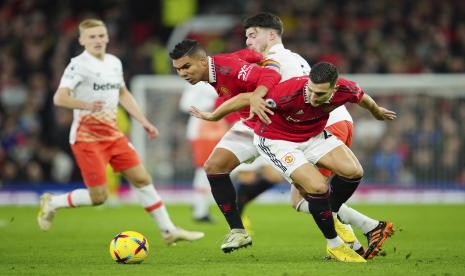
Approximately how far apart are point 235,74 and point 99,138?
2.29 metres

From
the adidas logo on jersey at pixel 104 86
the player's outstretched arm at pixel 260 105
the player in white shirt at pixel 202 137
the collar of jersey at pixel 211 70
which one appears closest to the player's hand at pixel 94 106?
the adidas logo on jersey at pixel 104 86

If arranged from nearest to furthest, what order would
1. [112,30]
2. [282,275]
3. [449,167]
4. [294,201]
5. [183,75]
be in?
[282,275] < [183,75] < [294,201] < [449,167] < [112,30]

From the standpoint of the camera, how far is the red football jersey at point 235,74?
8.13 m

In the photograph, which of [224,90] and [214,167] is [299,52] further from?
[224,90]

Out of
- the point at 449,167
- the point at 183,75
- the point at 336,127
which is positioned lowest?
the point at 449,167

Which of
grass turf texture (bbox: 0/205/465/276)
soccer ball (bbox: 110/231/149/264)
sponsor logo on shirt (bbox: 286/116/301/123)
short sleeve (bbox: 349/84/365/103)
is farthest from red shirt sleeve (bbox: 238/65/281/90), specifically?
soccer ball (bbox: 110/231/149/264)

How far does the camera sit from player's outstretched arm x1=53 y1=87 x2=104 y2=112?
9.16m

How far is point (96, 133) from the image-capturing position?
9914mm

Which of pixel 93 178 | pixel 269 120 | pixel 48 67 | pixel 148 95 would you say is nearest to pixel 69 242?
pixel 93 178

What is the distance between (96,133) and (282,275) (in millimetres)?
3692

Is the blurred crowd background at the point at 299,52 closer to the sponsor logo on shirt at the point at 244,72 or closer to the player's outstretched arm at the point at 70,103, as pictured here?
the player's outstretched arm at the point at 70,103

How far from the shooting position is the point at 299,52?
2019cm

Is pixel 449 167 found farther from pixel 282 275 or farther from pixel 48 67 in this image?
pixel 282 275

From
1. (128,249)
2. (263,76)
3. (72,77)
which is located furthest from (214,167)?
(72,77)
